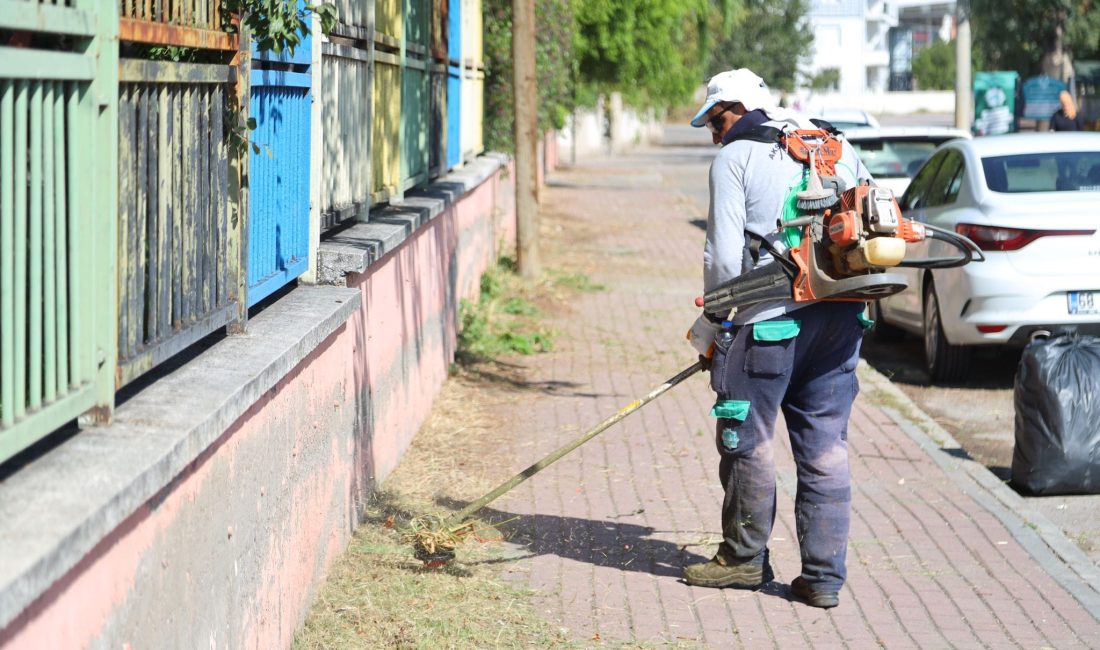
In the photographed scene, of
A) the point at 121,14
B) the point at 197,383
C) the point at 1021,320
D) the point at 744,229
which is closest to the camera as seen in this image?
the point at 121,14

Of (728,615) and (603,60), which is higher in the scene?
(603,60)

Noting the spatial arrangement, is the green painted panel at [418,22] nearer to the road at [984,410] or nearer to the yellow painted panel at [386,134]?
→ the yellow painted panel at [386,134]

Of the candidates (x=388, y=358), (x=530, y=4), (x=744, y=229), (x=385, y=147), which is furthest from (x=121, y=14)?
(x=530, y=4)

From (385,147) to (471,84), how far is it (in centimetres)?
620

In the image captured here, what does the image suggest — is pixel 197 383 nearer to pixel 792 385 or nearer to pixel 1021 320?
pixel 792 385

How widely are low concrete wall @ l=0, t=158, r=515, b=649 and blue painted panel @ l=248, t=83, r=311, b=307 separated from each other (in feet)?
0.46

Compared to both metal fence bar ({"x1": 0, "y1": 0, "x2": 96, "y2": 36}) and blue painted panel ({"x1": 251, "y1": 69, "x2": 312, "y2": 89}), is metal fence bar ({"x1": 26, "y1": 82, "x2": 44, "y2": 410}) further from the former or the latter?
blue painted panel ({"x1": 251, "y1": 69, "x2": 312, "y2": 89})

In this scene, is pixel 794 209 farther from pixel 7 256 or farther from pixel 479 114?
pixel 479 114

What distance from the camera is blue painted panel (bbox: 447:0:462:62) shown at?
11.9 m

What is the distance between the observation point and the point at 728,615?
17.3 ft

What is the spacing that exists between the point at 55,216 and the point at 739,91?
3.01 metres

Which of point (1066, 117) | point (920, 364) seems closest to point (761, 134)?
point (920, 364)

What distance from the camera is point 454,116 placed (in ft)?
40.0

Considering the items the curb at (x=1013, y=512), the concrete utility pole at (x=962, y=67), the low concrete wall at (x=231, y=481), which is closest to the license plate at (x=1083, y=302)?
the curb at (x=1013, y=512)
